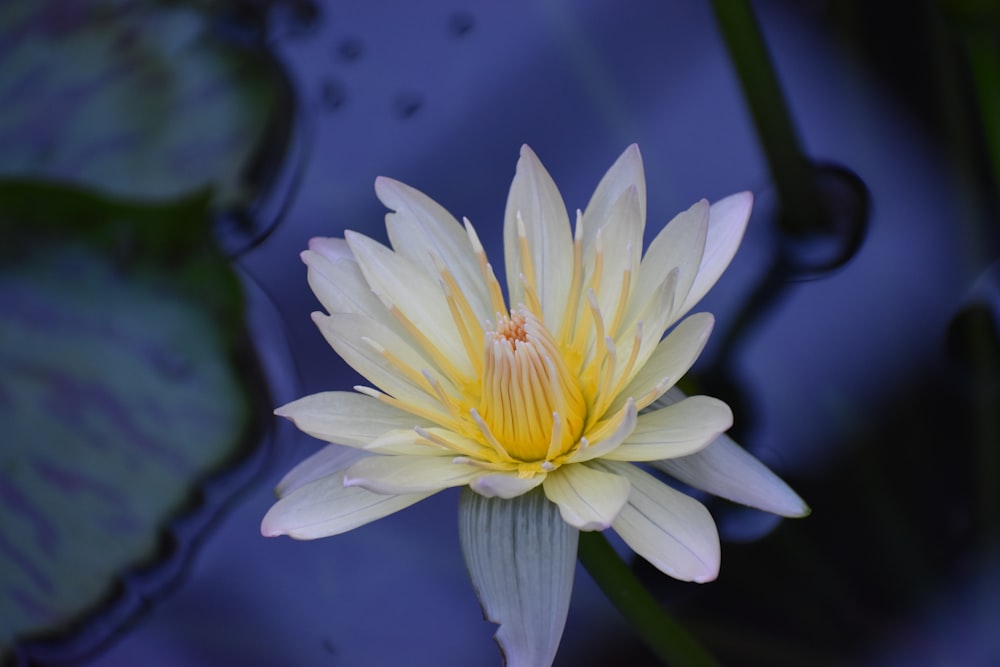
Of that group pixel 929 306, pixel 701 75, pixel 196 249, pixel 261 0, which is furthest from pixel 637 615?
pixel 261 0

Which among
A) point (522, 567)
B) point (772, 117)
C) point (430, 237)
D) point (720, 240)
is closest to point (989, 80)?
point (772, 117)

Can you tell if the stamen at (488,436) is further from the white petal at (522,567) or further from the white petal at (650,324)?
the white petal at (650,324)

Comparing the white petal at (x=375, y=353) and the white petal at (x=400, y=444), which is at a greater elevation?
the white petal at (x=375, y=353)

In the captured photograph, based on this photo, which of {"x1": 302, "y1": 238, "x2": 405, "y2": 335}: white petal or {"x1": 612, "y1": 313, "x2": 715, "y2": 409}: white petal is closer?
{"x1": 612, "y1": 313, "x2": 715, "y2": 409}: white petal

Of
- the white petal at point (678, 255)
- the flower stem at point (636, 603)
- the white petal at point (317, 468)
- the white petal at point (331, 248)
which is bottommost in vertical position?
the flower stem at point (636, 603)

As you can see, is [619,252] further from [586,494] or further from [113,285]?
[113,285]

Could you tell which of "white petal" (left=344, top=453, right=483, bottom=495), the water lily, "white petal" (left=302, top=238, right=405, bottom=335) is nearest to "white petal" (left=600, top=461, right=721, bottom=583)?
the water lily

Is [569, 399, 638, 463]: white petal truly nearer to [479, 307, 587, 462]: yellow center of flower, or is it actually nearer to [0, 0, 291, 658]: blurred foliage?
[479, 307, 587, 462]: yellow center of flower

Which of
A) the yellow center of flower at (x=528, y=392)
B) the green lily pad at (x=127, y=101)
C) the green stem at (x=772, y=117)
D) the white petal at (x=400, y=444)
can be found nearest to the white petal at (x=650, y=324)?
the yellow center of flower at (x=528, y=392)
